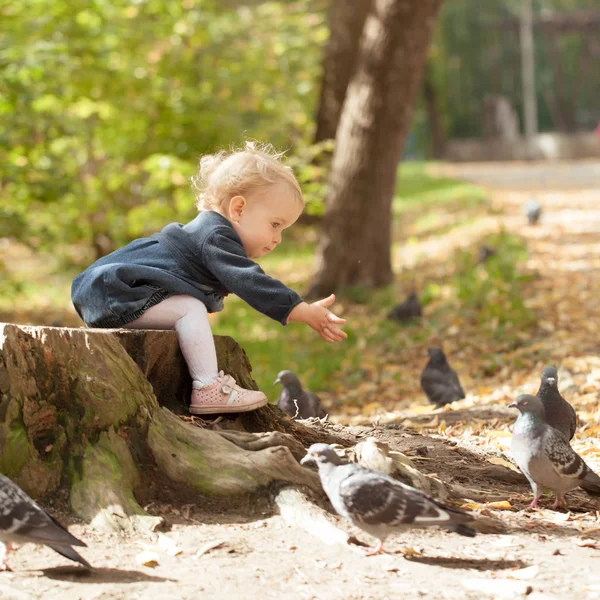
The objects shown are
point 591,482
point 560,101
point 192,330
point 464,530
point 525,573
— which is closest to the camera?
point 525,573

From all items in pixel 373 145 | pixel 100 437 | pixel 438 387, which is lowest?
pixel 438 387

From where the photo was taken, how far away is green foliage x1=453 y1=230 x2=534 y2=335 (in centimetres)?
988

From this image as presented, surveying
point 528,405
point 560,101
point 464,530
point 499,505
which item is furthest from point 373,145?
point 560,101

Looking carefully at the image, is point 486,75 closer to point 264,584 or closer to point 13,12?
point 13,12

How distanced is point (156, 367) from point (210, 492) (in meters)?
0.73

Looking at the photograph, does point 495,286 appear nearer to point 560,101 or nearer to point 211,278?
point 211,278

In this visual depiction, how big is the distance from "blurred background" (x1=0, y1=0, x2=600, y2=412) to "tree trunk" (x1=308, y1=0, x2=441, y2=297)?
7cm

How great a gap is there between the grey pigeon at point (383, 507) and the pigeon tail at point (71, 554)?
1058 millimetres

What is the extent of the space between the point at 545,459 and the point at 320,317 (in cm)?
135

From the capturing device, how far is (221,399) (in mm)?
4445

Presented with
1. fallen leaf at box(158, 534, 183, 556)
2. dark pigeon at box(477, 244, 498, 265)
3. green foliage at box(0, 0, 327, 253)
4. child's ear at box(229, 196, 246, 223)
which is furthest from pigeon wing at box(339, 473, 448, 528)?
dark pigeon at box(477, 244, 498, 265)

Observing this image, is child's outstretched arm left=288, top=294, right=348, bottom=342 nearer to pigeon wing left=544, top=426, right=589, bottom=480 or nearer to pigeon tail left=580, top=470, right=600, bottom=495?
pigeon wing left=544, top=426, right=589, bottom=480

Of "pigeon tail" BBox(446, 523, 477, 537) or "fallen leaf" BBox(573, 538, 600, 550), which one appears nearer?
"pigeon tail" BBox(446, 523, 477, 537)

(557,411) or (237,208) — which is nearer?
(237,208)
